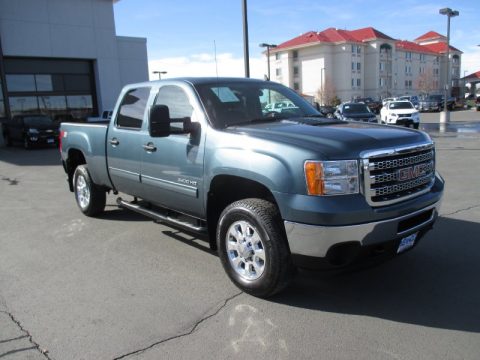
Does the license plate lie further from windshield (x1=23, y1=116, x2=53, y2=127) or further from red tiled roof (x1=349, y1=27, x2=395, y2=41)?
red tiled roof (x1=349, y1=27, x2=395, y2=41)

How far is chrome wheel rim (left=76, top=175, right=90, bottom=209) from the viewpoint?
705 cm

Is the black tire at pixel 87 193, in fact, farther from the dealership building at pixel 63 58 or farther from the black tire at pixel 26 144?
the dealership building at pixel 63 58

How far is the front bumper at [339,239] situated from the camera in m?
3.39

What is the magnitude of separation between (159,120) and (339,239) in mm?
Answer: 1981

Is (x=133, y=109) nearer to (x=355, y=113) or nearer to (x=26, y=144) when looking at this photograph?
(x=355, y=113)

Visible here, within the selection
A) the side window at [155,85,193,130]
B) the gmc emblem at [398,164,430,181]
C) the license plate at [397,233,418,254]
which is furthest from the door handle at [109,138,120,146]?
the license plate at [397,233,418,254]

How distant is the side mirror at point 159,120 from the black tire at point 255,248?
0.98 m

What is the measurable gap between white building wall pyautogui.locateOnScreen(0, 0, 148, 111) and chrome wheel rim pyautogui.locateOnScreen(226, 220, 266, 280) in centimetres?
2661

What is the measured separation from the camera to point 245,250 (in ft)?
13.1

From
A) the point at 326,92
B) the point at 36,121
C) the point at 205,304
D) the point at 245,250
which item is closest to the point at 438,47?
the point at 326,92

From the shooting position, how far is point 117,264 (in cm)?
499

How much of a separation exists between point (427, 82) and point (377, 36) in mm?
16926

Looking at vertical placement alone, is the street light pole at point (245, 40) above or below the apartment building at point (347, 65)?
below

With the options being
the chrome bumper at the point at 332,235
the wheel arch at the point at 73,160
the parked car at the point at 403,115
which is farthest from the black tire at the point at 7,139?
the chrome bumper at the point at 332,235
